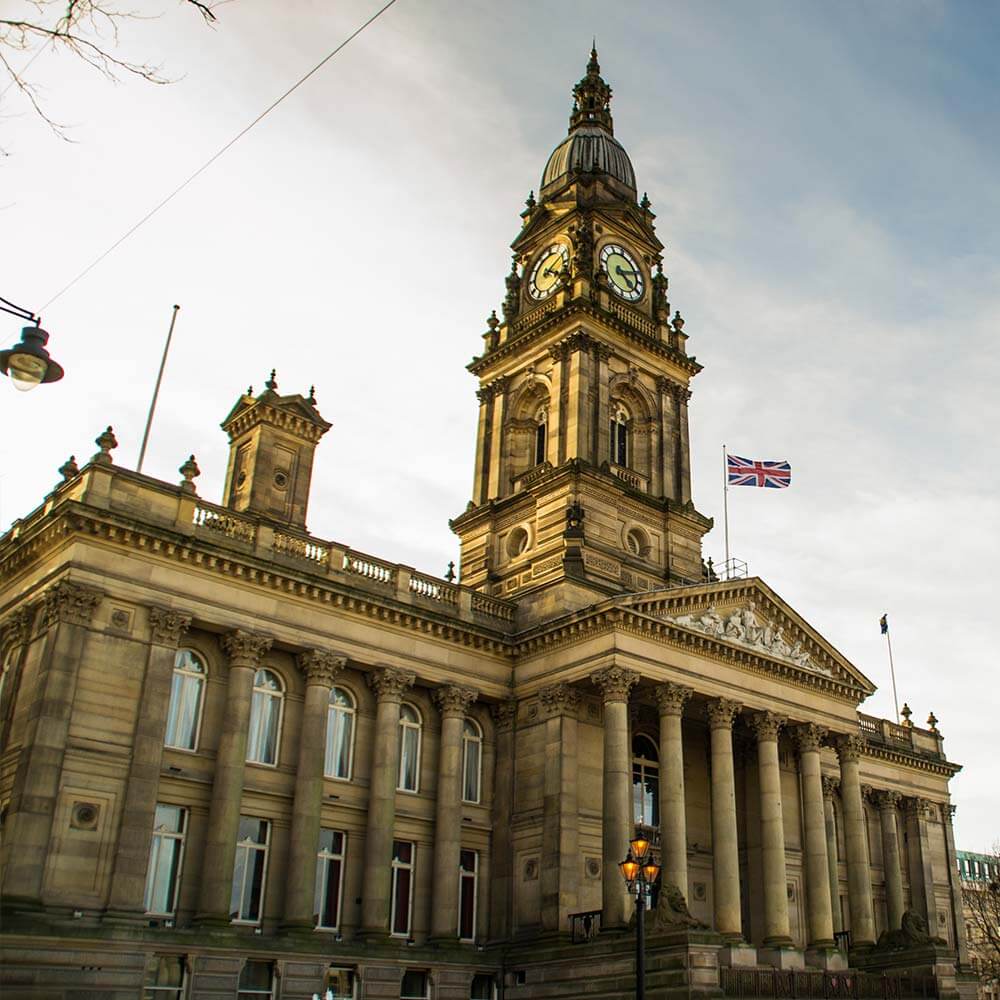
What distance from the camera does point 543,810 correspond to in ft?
122

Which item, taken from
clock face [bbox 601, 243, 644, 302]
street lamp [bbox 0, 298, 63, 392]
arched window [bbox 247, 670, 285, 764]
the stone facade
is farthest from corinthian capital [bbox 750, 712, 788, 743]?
street lamp [bbox 0, 298, 63, 392]

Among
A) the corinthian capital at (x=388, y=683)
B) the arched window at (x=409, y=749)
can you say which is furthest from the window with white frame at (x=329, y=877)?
the corinthian capital at (x=388, y=683)

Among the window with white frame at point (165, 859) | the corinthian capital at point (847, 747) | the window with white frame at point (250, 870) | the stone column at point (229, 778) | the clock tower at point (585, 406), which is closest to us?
the window with white frame at point (165, 859)

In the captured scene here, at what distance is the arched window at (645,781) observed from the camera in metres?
40.3

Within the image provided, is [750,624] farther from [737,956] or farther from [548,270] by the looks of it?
[548,270]

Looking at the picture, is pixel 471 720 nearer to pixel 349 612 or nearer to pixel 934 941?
pixel 349 612

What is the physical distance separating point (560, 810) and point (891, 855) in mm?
21031

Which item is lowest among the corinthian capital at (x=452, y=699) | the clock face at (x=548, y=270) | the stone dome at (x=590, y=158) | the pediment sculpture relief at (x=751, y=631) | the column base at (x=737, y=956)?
the column base at (x=737, y=956)

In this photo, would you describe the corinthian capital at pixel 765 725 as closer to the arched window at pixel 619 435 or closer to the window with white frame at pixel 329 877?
the arched window at pixel 619 435

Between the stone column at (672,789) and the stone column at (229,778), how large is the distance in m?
13.3

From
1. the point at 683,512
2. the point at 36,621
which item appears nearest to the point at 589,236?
the point at 683,512

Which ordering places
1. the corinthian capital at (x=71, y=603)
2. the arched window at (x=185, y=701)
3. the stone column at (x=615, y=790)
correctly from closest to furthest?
1. the corinthian capital at (x=71, y=603)
2. the arched window at (x=185, y=701)
3. the stone column at (x=615, y=790)

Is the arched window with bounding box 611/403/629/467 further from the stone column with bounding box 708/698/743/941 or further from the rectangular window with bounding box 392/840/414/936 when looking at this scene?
the rectangular window with bounding box 392/840/414/936

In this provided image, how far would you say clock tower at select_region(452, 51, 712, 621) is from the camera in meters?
46.7
